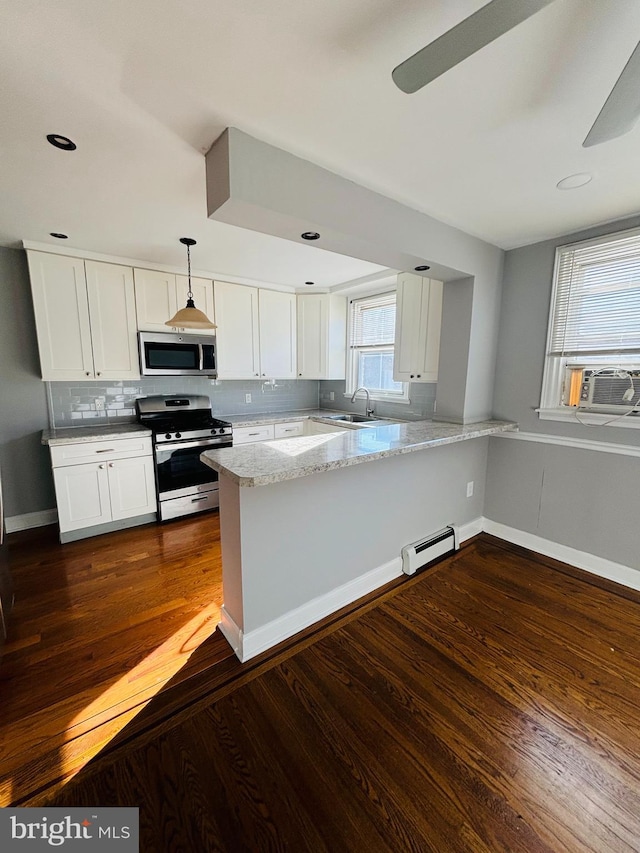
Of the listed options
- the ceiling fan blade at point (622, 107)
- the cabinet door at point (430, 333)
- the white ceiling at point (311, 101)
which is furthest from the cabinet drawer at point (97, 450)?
the ceiling fan blade at point (622, 107)

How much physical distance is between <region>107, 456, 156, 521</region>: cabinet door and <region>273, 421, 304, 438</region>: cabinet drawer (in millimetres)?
1396

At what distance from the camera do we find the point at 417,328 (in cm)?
309

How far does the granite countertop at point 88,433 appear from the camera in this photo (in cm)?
282

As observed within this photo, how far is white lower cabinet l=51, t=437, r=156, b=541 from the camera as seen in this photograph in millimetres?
2857

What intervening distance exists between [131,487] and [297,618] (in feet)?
6.81

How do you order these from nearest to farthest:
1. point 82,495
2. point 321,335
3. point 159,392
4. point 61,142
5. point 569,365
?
point 61,142 < point 569,365 < point 82,495 < point 159,392 < point 321,335

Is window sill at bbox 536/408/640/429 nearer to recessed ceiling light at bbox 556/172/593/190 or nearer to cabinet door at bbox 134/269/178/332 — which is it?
recessed ceiling light at bbox 556/172/593/190

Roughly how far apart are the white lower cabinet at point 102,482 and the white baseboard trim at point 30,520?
0.57 m

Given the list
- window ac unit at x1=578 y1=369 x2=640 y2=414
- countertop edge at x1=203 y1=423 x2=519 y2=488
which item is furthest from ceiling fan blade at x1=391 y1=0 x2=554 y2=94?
window ac unit at x1=578 y1=369 x2=640 y2=414

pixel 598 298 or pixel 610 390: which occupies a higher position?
pixel 598 298

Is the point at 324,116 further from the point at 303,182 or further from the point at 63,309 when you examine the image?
the point at 63,309

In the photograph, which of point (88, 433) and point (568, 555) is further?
point (88, 433)

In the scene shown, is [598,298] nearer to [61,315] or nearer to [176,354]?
[176,354]

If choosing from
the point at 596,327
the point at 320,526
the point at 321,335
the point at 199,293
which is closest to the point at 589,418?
the point at 596,327
